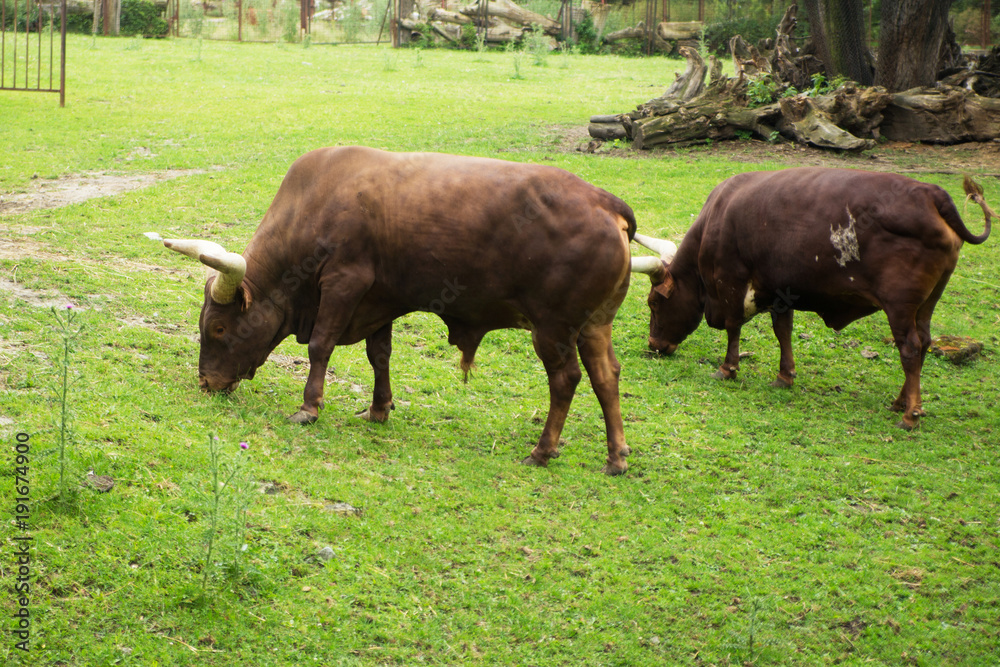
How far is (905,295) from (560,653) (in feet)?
14.7

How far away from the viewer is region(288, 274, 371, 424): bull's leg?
6.49 metres

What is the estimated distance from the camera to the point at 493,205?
6.29 metres

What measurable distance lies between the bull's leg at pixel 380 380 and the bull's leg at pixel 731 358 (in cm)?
335

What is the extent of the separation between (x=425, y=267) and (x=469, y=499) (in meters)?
1.57

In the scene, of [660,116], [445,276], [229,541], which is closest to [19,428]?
[229,541]

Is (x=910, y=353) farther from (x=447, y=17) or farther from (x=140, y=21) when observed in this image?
(x=140, y=21)

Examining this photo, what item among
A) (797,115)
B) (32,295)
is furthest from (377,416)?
(797,115)

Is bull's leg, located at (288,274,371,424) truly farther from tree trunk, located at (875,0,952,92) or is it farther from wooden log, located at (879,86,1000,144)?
tree trunk, located at (875,0,952,92)

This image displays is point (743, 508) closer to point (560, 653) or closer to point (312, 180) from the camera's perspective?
point (560, 653)

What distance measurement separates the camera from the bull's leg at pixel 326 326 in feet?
21.3

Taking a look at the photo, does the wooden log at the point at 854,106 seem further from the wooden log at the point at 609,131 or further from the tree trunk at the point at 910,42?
the wooden log at the point at 609,131

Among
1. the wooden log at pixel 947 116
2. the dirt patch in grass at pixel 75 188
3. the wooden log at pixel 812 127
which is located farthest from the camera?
the wooden log at pixel 947 116

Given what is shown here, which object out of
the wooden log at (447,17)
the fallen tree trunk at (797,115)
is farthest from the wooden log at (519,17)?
the fallen tree trunk at (797,115)

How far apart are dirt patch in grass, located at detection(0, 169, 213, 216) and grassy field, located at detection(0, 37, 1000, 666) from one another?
1.46 feet
